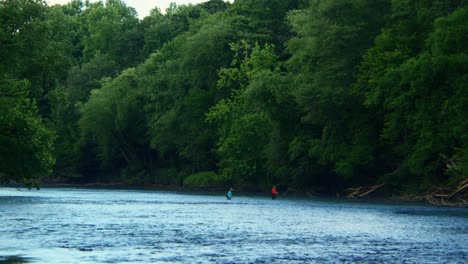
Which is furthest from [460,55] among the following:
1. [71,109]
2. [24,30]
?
[71,109]

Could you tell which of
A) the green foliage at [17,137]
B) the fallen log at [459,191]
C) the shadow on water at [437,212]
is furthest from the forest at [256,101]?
the shadow on water at [437,212]

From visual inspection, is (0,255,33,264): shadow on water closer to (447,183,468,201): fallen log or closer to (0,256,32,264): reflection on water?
(0,256,32,264): reflection on water

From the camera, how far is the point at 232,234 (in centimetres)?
3988

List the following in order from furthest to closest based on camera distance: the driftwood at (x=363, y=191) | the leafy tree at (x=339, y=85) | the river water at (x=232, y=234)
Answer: the leafy tree at (x=339, y=85) < the driftwood at (x=363, y=191) < the river water at (x=232, y=234)

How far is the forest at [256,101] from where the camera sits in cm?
4397

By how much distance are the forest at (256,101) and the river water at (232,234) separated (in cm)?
468

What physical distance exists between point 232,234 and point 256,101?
47.4m

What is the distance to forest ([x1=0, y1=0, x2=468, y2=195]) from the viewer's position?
43969 millimetres

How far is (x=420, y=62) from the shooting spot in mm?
66938

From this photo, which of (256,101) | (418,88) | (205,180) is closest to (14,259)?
(418,88)

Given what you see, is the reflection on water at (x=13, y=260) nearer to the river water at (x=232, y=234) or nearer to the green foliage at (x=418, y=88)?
the river water at (x=232, y=234)

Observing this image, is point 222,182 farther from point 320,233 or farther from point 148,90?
Result: point 320,233

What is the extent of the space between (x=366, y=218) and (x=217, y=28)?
56813mm

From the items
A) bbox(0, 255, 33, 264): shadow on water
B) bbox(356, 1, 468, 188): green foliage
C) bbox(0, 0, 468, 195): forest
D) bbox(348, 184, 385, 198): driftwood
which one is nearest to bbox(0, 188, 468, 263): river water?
bbox(0, 255, 33, 264): shadow on water
